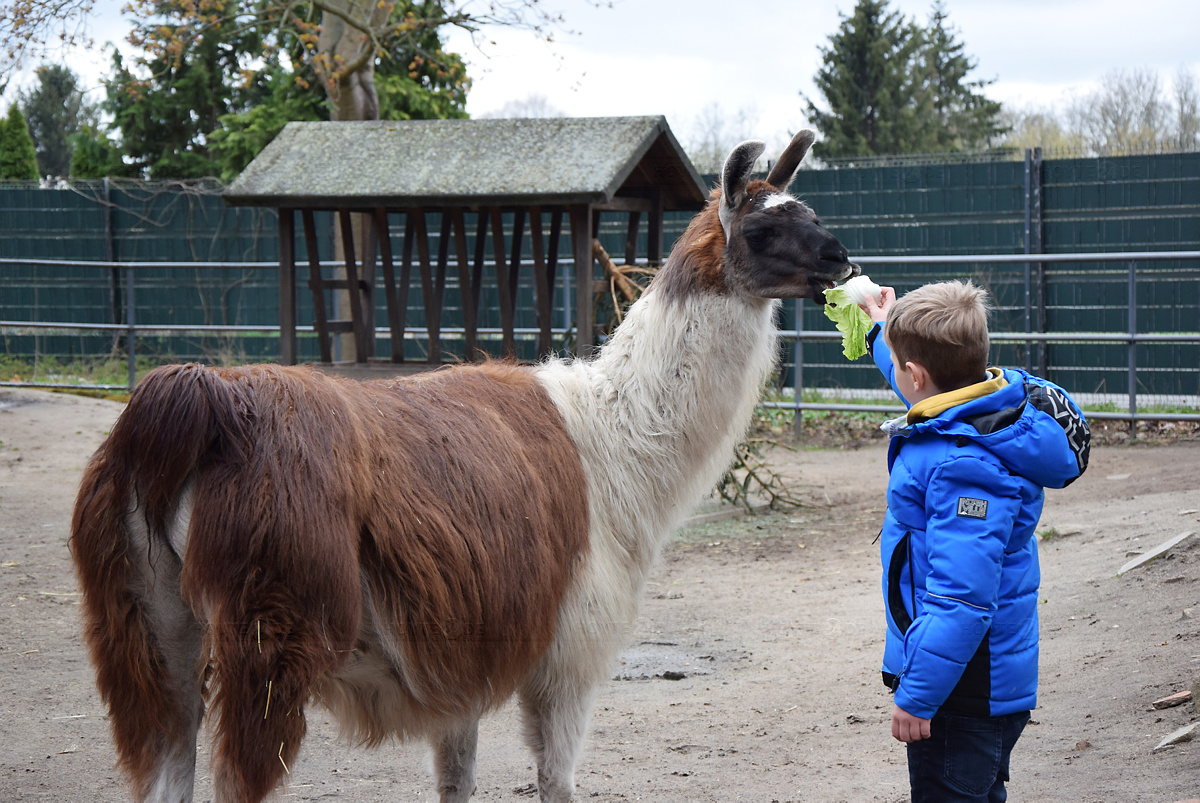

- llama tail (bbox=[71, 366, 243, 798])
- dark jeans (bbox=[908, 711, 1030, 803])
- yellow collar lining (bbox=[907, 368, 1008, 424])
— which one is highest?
yellow collar lining (bbox=[907, 368, 1008, 424])

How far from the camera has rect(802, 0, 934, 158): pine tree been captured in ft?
98.5

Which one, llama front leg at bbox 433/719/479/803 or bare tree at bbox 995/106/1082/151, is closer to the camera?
llama front leg at bbox 433/719/479/803

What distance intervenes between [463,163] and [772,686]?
3880 mm

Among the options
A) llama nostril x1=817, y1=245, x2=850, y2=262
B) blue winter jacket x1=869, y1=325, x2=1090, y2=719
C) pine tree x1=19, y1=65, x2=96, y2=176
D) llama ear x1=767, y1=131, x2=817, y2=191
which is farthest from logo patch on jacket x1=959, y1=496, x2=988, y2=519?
pine tree x1=19, y1=65, x2=96, y2=176

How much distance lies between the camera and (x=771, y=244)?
10.8 feet

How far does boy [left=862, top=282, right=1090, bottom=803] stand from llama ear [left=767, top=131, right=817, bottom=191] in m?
1.48

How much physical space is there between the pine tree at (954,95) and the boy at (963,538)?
33.5 meters

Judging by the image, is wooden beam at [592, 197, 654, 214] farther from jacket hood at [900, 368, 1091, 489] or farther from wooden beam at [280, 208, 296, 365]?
jacket hood at [900, 368, 1091, 489]

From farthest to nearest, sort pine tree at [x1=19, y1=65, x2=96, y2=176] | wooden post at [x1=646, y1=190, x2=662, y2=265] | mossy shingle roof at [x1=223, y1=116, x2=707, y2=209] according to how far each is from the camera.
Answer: pine tree at [x1=19, y1=65, x2=96, y2=176]
wooden post at [x1=646, y1=190, x2=662, y2=265]
mossy shingle roof at [x1=223, y1=116, x2=707, y2=209]

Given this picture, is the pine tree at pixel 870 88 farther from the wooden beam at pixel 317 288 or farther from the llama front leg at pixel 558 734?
the llama front leg at pixel 558 734

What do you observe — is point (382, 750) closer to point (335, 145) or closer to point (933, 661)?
point (933, 661)

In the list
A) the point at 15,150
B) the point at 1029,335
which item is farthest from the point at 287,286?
the point at 15,150

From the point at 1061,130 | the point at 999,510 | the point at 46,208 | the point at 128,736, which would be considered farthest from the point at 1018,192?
the point at 1061,130

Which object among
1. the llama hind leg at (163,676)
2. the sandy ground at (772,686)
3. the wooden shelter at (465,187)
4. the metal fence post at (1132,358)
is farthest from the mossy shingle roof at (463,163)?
the metal fence post at (1132,358)
